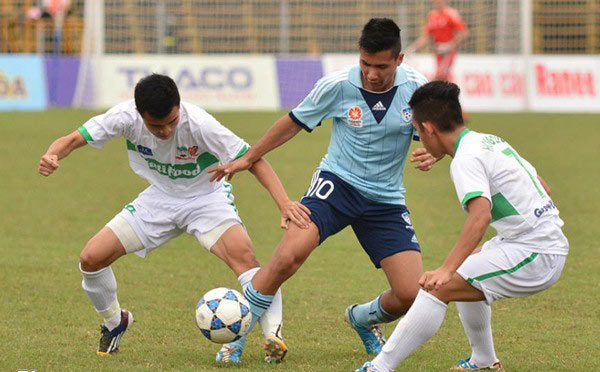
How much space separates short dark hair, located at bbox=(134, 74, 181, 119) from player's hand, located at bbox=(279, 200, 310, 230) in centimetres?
82

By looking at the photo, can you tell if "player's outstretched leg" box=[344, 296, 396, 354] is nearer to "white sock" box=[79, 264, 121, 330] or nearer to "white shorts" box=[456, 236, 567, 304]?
"white shorts" box=[456, 236, 567, 304]

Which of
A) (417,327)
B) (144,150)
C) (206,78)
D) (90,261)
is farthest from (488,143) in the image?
(206,78)

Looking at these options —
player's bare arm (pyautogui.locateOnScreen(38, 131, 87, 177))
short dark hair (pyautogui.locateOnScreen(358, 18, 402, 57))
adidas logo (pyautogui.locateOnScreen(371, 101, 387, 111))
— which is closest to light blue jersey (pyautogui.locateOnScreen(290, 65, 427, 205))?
adidas logo (pyautogui.locateOnScreen(371, 101, 387, 111))

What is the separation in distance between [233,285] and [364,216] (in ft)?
8.18

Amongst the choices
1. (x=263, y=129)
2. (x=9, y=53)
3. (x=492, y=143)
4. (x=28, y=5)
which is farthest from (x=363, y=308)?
(x=28, y=5)

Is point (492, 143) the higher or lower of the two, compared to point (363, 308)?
higher

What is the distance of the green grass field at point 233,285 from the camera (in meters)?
6.36

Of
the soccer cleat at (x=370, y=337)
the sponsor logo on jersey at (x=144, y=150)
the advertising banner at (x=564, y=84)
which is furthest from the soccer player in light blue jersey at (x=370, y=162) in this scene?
the advertising banner at (x=564, y=84)

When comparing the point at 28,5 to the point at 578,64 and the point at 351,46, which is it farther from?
the point at 578,64

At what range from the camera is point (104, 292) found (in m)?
6.40

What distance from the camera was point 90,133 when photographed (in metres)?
6.45

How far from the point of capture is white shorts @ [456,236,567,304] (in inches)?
215

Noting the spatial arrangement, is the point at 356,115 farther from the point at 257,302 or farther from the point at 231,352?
the point at 231,352

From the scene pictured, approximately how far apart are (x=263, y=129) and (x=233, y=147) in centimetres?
1305
